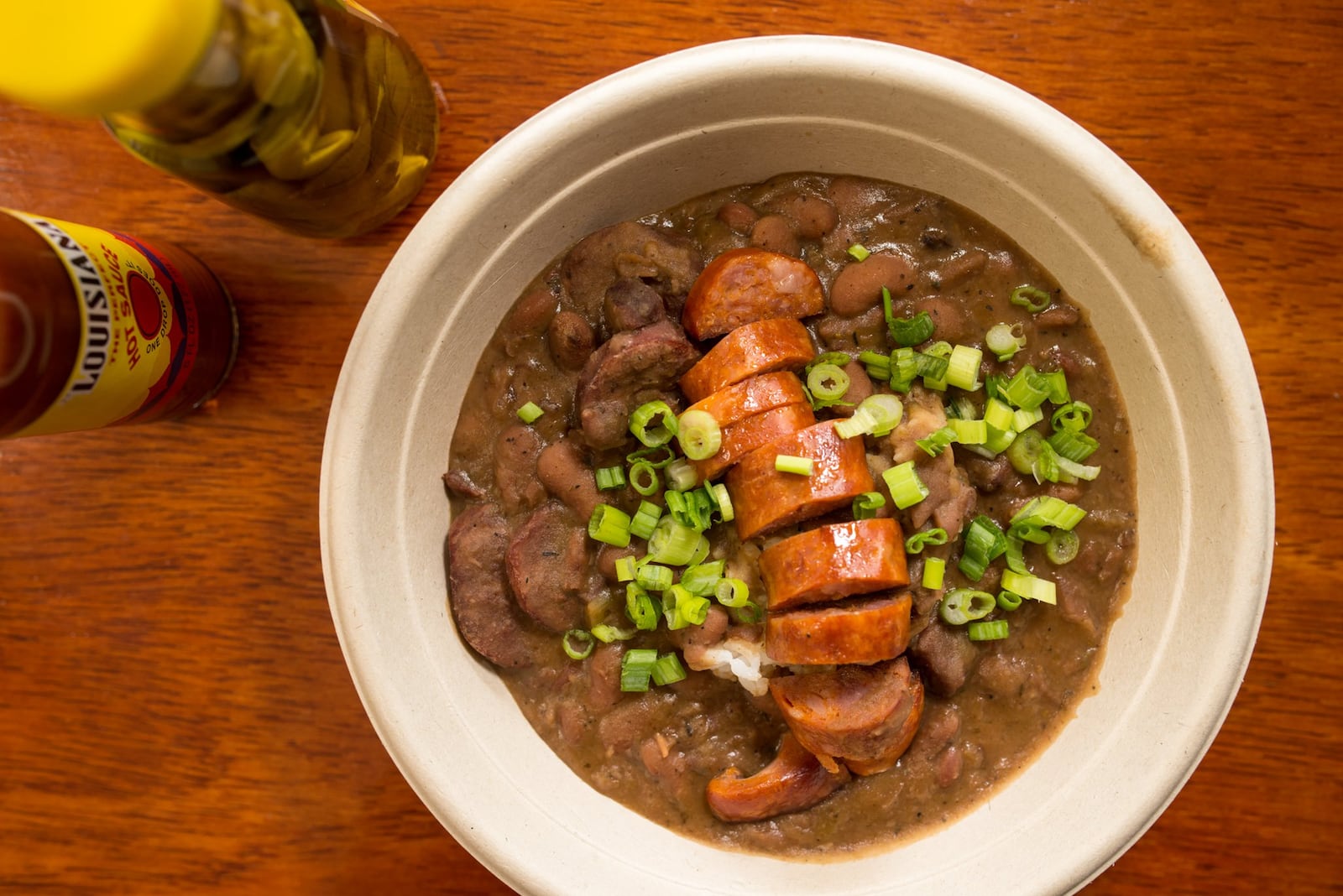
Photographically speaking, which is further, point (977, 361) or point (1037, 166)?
point (977, 361)

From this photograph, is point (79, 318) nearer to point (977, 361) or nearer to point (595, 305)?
point (595, 305)

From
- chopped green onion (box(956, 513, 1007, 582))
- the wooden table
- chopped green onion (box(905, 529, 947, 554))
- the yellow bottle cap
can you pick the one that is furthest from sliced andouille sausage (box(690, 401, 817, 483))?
the yellow bottle cap

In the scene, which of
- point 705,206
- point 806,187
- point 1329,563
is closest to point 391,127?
point 705,206

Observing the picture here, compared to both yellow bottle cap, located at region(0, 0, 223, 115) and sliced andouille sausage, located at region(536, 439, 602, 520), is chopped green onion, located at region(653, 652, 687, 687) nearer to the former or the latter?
sliced andouille sausage, located at region(536, 439, 602, 520)

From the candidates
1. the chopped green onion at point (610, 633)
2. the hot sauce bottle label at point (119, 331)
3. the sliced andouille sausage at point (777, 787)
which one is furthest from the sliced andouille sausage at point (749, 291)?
the hot sauce bottle label at point (119, 331)

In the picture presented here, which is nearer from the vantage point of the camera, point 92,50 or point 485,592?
point 92,50

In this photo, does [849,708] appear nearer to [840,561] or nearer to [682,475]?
[840,561]

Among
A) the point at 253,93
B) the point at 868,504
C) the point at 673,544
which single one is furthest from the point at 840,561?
the point at 253,93
